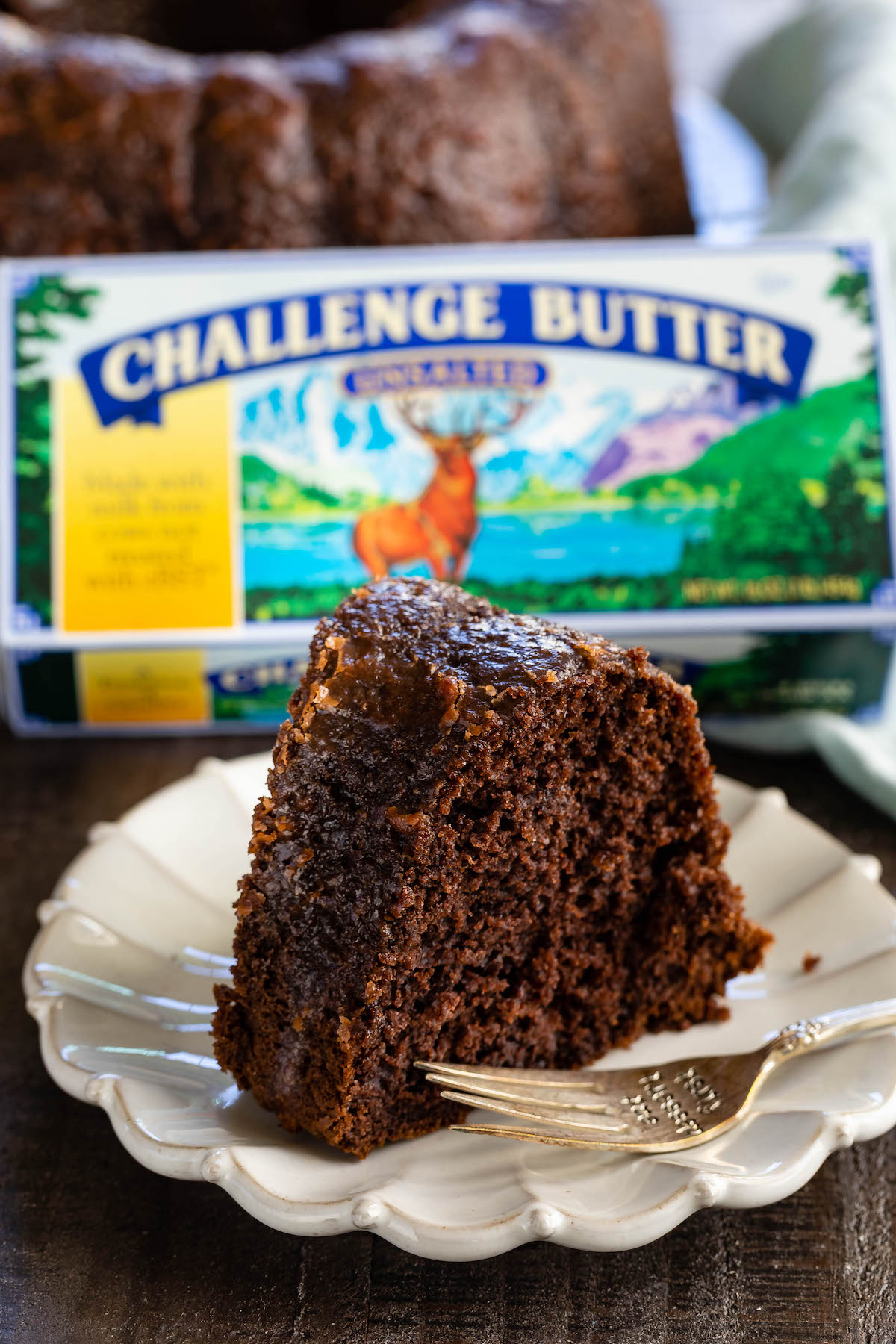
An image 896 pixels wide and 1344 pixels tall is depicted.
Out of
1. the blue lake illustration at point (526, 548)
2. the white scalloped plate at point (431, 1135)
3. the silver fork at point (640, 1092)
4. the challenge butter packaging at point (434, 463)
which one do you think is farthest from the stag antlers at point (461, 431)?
the silver fork at point (640, 1092)

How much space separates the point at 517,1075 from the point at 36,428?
1297mm

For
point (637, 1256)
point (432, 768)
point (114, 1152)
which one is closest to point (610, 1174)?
point (637, 1256)

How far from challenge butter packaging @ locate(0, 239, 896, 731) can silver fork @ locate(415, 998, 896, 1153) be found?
31.1 inches

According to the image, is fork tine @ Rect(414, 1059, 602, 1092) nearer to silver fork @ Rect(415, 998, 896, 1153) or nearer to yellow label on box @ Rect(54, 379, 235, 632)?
silver fork @ Rect(415, 998, 896, 1153)

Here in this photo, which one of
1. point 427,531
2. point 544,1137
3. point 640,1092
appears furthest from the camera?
point 427,531

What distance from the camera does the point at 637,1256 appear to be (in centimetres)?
120

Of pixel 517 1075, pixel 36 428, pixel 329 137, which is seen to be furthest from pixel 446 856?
pixel 329 137

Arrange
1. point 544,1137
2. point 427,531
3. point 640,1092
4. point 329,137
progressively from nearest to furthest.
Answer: point 544,1137
point 640,1092
point 427,531
point 329,137

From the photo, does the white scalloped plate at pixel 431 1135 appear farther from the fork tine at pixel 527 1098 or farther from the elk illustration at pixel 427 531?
the elk illustration at pixel 427 531

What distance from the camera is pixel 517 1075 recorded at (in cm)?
129

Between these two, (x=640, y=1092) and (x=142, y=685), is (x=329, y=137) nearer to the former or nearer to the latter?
(x=142, y=685)

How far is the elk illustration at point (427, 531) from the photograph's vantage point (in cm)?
201

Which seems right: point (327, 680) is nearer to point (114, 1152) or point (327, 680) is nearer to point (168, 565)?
point (114, 1152)

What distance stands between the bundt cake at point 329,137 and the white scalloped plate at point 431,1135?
1.18 meters
